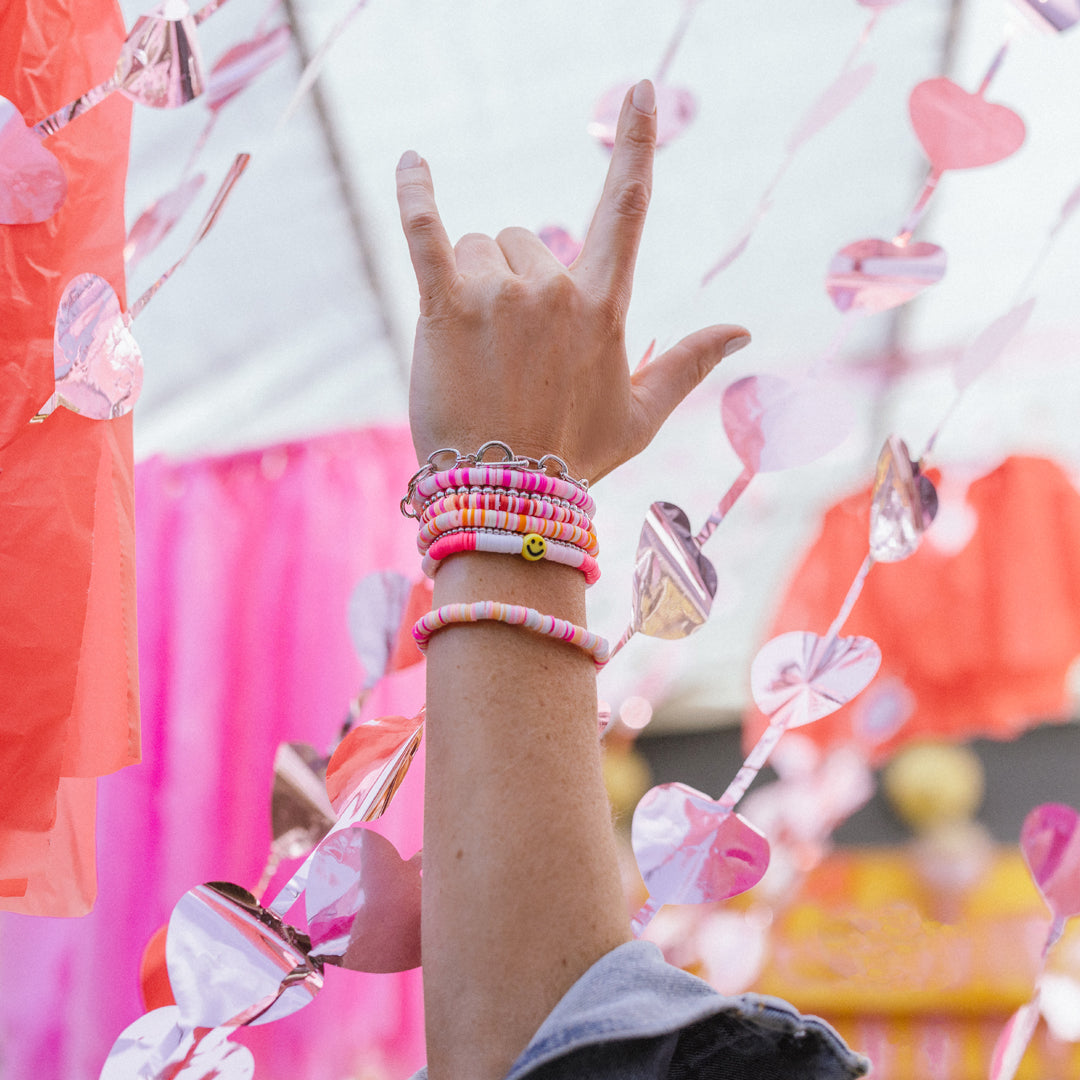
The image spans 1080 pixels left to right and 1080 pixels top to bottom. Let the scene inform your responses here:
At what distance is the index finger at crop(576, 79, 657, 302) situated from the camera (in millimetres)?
557

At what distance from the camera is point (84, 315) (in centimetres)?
56

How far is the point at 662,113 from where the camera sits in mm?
817

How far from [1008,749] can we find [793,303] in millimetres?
2758

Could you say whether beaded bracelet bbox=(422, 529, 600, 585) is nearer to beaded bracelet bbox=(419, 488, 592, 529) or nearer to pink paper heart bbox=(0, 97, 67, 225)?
beaded bracelet bbox=(419, 488, 592, 529)

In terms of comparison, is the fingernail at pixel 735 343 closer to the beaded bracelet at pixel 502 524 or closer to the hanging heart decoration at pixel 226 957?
the beaded bracelet at pixel 502 524

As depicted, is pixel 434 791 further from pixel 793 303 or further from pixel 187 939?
pixel 793 303

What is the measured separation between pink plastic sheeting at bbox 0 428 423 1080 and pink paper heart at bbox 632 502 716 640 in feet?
2.49

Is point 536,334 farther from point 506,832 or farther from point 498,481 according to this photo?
point 506,832

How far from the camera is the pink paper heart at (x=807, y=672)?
0.68m

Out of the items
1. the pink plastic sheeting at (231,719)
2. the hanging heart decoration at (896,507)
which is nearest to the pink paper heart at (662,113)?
the hanging heart decoration at (896,507)

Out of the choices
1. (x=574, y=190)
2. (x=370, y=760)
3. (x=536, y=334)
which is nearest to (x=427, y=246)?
(x=536, y=334)

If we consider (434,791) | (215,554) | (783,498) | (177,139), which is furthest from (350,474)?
(783,498)

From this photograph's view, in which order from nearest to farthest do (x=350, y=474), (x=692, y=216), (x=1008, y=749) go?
(x=350, y=474) → (x=692, y=216) → (x=1008, y=749)

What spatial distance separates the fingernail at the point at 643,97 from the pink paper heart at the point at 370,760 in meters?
0.38
